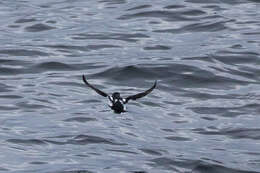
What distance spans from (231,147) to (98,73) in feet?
23.5

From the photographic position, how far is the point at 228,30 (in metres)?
32.2

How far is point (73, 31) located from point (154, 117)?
405 inches

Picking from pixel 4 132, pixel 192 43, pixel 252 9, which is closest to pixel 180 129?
pixel 4 132

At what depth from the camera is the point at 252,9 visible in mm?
35156

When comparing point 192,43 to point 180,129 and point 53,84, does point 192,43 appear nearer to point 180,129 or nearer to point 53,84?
point 53,84

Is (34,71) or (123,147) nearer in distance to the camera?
(123,147)

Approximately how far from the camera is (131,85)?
26.0 m

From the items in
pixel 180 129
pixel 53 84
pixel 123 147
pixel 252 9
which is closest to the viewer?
pixel 123 147

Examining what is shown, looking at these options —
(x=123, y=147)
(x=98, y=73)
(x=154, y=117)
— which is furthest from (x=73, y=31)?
(x=123, y=147)

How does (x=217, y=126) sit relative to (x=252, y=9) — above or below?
below

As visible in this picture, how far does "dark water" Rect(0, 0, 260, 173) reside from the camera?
20.1 m

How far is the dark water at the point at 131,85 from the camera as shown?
20.1m

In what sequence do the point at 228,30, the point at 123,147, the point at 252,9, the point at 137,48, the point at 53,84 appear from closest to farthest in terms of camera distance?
the point at 123,147
the point at 53,84
the point at 137,48
the point at 228,30
the point at 252,9

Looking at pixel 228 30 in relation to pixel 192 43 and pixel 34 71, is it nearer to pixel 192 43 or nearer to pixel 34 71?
pixel 192 43
